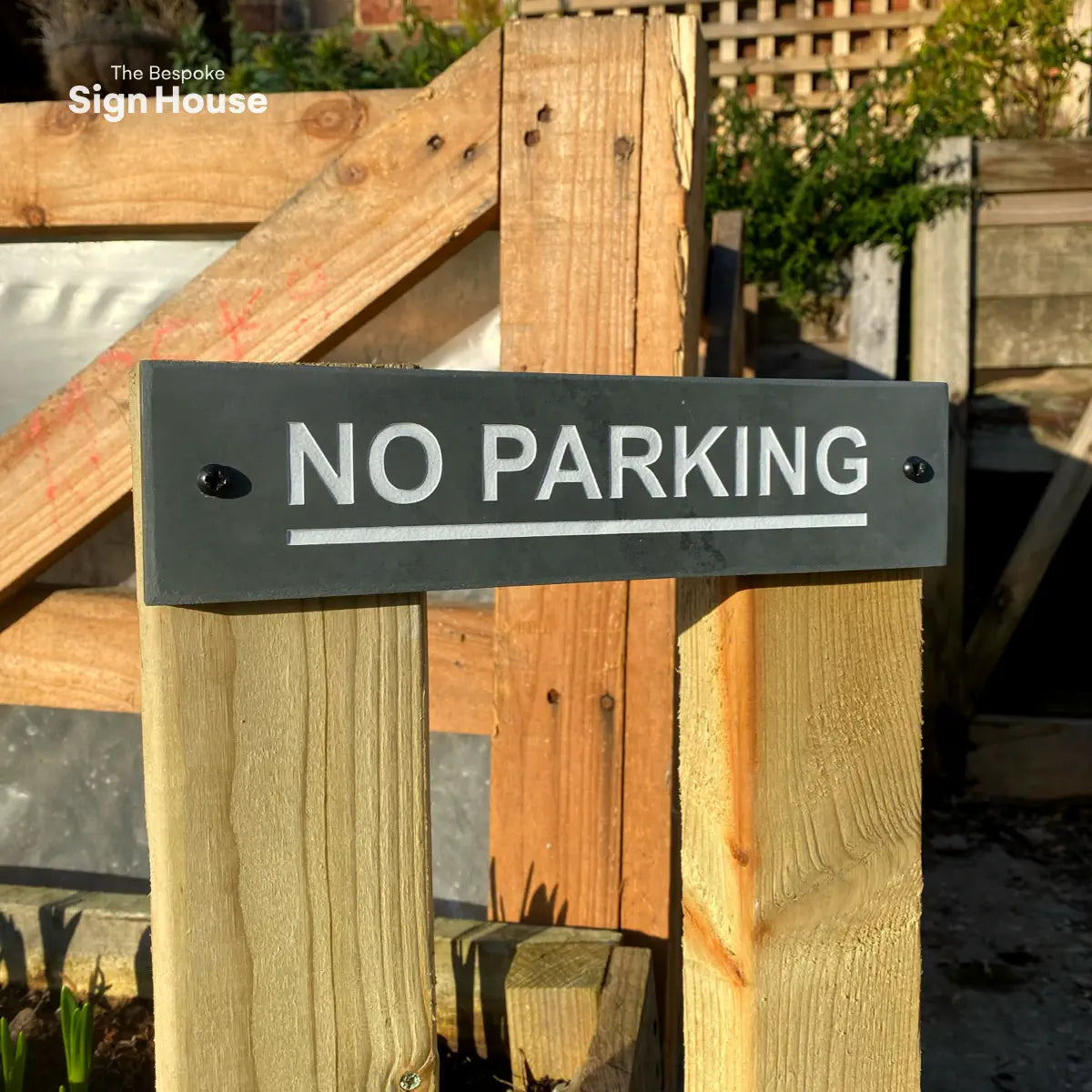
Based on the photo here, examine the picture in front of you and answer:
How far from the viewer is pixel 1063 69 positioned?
4801 mm

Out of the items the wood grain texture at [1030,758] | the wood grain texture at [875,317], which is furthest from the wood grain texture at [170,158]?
the wood grain texture at [1030,758]

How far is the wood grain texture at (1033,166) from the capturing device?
4176 millimetres

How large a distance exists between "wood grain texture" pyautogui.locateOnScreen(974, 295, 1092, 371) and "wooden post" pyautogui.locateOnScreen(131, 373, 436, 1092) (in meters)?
4.02

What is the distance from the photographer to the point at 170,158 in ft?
5.92

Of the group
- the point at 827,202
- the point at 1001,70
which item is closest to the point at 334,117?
the point at 827,202

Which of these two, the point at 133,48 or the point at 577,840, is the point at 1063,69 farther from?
the point at 577,840

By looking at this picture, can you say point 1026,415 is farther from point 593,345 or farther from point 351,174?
point 351,174

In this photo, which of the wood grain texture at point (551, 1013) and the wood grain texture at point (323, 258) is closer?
the wood grain texture at point (551, 1013)

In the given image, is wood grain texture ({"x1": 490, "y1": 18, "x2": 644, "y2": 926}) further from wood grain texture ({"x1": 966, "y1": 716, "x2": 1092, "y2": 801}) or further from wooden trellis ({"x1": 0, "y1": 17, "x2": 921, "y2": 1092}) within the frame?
wood grain texture ({"x1": 966, "y1": 716, "x2": 1092, "y2": 801})

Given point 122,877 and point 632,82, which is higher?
point 632,82

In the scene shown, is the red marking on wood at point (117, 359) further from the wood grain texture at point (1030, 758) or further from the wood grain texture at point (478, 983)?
the wood grain texture at point (1030, 758)

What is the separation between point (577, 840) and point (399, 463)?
108 centimetres

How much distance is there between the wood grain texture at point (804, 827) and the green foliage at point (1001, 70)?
4220 millimetres

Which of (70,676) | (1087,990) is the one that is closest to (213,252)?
(70,676)
